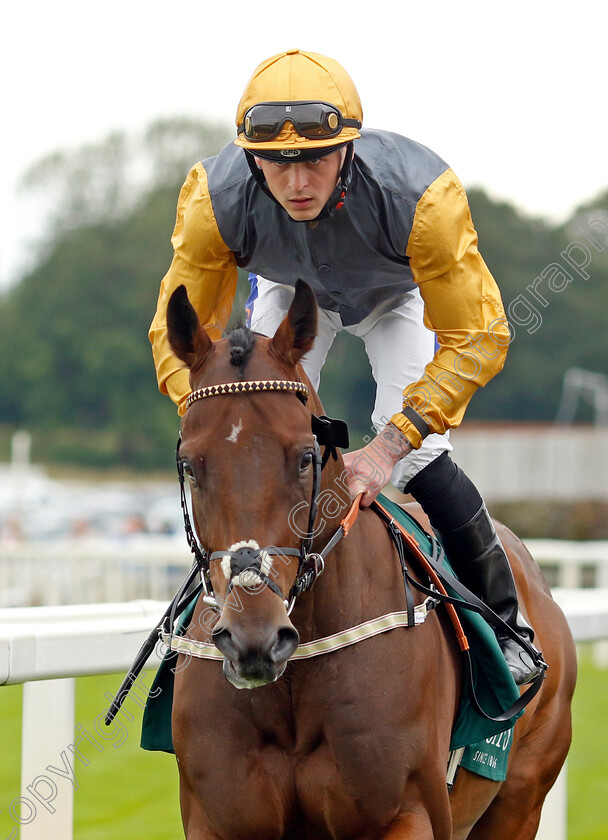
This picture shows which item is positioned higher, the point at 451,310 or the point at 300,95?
the point at 300,95

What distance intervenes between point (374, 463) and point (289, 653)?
34.0 inches

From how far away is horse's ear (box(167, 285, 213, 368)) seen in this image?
2.87m

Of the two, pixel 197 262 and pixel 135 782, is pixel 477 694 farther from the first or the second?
pixel 135 782

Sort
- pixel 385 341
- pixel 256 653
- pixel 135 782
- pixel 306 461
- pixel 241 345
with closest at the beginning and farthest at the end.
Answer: pixel 256 653 < pixel 306 461 < pixel 241 345 < pixel 385 341 < pixel 135 782

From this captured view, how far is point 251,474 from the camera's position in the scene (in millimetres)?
2596

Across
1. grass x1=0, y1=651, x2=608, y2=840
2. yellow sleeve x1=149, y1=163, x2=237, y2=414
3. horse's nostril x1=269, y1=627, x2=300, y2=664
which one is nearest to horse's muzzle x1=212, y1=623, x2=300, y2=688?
horse's nostril x1=269, y1=627, x2=300, y2=664

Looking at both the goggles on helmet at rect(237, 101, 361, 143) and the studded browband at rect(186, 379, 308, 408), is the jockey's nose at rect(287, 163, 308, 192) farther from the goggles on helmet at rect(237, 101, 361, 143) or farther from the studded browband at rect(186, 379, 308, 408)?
the studded browband at rect(186, 379, 308, 408)

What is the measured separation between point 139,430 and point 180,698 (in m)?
48.9

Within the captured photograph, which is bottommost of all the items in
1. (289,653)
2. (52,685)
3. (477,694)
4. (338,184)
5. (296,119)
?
(52,685)

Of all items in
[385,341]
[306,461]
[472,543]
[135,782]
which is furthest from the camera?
[135,782]

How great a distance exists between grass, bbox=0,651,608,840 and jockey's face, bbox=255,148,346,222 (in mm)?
3282

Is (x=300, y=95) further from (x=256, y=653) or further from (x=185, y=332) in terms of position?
(x=256, y=653)

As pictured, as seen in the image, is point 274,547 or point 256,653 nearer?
point 256,653

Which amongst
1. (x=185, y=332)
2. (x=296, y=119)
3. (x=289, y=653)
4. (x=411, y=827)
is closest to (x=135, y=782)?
(x=411, y=827)
